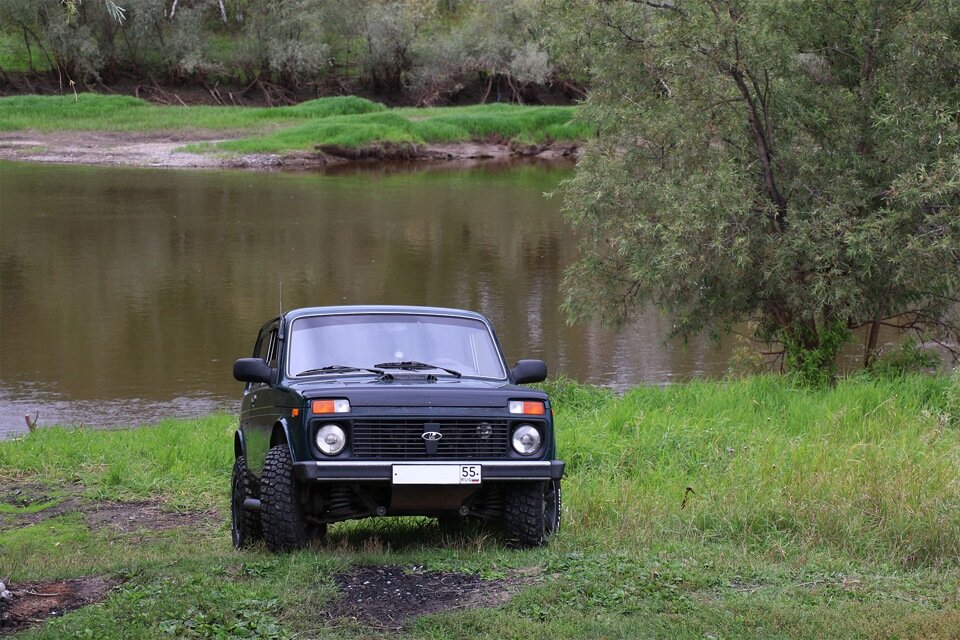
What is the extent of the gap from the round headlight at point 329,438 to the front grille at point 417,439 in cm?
10

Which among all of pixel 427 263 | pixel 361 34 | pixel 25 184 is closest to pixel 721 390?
pixel 427 263

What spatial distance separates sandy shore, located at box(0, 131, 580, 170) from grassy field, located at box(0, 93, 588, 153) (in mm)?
612

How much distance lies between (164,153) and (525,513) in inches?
1739

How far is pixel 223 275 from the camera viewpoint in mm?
26609

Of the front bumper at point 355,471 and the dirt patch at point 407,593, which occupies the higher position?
the front bumper at point 355,471

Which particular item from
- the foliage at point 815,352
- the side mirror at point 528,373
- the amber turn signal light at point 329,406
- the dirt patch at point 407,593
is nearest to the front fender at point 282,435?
the amber turn signal light at point 329,406

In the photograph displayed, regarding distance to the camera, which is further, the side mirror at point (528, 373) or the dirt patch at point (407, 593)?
the side mirror at point (528, 373)

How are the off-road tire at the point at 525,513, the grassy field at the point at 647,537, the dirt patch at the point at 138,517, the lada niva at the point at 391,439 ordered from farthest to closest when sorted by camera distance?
the dirt patch at the point at 138,517, the off-road tire at the point at 525,513, the lada niva at the point at 391,439, the grassy field at the point at 647,537

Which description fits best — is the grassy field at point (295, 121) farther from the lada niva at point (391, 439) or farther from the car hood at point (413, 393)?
the car hood at point (413, 393)

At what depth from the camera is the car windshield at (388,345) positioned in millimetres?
8242

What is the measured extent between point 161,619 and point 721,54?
10398 millimetres

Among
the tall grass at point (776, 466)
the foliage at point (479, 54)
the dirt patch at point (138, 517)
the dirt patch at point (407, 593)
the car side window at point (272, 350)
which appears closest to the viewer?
the dirt patch at point (407, 593)

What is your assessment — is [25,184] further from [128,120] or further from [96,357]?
[96,357]

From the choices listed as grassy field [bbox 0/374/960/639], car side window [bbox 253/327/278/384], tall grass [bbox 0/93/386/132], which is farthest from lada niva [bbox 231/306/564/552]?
tall grass [bbox 0/93/386/132]
